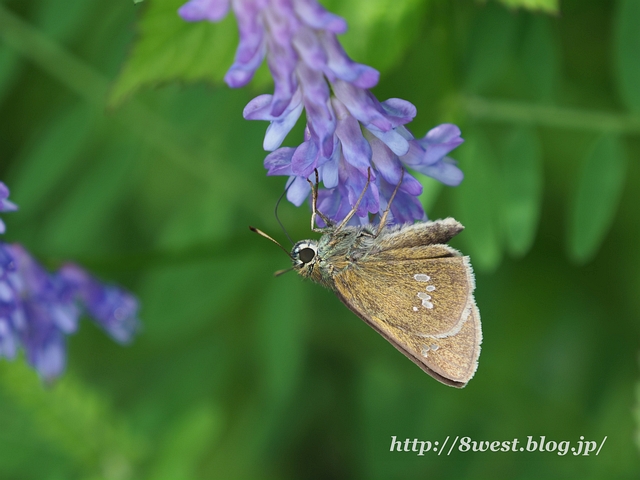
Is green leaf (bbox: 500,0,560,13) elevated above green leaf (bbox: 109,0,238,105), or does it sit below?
above

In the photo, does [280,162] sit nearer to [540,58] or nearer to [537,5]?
[537,5]

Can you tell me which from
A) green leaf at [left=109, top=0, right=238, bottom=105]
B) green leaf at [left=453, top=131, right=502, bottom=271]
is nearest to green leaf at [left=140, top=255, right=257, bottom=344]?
green leaf at [left=453, top=131, right=502, bottom=271]

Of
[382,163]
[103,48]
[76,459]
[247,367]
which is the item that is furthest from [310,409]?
[382,163]

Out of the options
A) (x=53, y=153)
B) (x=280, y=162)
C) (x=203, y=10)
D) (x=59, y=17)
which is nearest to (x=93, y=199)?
(x=53, y=153)

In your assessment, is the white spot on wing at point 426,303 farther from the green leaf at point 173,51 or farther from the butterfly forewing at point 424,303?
the green leaf at point 173,51

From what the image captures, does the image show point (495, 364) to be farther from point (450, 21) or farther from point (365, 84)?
point (365, 84)

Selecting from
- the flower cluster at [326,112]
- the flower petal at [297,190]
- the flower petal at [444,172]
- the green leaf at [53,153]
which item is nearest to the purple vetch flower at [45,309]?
the green leaf at [53,153]

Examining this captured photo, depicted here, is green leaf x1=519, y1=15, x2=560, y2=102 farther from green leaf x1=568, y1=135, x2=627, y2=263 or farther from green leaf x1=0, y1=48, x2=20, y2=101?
green leaf x1=0, y1=48, x2=20, y2=101
